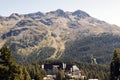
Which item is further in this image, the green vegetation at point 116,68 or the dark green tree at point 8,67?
the green vegetation at point 116,68

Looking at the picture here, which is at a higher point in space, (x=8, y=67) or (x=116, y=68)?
(x=8, y=67)

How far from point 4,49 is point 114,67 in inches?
1173

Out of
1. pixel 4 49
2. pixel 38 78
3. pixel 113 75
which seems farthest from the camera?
pixel 38 78

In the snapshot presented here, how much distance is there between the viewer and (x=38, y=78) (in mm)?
Result: 84125

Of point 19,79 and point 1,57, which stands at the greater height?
point 1,57

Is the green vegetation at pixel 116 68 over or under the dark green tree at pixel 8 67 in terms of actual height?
under

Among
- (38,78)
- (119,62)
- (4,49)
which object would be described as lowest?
(38,78)

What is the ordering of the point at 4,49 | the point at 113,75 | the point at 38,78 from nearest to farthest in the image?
the point at 4,49
the point at 113,75
the point at 38,78

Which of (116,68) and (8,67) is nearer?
(8,67)

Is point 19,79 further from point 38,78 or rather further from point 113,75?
point 38,78

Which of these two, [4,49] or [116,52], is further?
[116,52]

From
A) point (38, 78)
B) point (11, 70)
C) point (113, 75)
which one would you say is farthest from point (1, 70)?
point (38, 78)

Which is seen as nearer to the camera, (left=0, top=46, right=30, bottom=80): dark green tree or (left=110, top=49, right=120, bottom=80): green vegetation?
(left=0, top=46, right=30, bottom=80): dark green tree

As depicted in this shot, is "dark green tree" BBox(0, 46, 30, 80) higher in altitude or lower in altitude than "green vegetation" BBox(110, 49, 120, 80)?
higher
